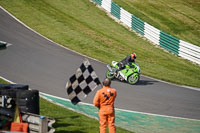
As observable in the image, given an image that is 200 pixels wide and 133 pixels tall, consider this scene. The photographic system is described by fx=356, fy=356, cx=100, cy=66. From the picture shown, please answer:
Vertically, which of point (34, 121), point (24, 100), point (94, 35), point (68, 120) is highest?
point (94, 35)

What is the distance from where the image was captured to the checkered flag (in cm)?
899

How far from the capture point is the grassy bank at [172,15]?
27.8 m

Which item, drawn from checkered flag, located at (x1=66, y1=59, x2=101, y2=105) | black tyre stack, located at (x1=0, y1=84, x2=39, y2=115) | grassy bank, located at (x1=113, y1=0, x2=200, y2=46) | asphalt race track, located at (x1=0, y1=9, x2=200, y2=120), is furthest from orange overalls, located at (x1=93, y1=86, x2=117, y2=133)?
grassy bank, located at (x1=113, y1=0, x2=200, y2=46)

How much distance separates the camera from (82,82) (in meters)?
8.96

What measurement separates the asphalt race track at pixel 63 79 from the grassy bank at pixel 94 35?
5.08 feet

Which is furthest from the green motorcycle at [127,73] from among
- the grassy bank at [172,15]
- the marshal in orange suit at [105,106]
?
the grassy bank at [172,15]

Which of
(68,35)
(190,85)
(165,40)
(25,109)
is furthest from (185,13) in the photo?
(25,109)

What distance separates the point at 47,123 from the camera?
743cm

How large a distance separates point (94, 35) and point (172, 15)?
9.78 metres

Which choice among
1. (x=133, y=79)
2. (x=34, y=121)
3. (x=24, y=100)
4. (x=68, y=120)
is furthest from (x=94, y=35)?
(x=34, y=121)

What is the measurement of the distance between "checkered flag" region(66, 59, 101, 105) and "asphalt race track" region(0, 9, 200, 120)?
4.45 m

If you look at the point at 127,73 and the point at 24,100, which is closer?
the point at 24,100

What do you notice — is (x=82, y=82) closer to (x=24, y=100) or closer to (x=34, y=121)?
A: (x=24, y=100)

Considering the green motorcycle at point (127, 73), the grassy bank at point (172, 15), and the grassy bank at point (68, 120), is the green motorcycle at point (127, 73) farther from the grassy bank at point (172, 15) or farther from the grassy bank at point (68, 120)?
the grassy bank at point (172, 15)
